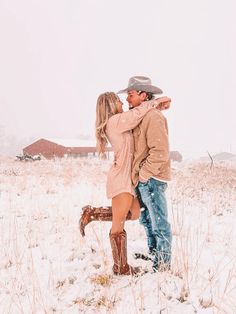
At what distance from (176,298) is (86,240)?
2.07m

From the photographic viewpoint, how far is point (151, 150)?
3748 mm

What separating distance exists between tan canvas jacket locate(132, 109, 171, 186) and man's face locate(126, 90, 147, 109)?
298 mm

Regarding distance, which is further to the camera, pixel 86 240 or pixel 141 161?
pixel 86 240

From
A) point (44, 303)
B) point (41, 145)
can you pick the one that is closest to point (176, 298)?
point (44, 303)

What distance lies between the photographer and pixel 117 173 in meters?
3.86

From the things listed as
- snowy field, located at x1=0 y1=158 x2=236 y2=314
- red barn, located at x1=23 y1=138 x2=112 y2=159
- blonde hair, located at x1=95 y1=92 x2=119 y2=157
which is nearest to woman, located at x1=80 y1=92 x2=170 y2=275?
blonde hair, located at x1=95 y1=92 x2=119 y2=157

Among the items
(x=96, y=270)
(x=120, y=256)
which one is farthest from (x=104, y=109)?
(x=96, y=270)

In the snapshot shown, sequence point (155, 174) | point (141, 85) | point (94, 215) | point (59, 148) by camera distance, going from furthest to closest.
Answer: point (59, 148) → point (94, 215) → point (141, 85) → point (155, 174)

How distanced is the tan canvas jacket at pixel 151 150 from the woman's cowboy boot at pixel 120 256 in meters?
0.63

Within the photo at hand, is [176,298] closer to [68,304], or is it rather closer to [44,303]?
[68,304]

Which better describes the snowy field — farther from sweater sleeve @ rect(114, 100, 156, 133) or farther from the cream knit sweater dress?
sweater sleeve @ rect(114, 100, 156, 133)

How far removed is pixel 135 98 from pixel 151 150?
28.2 inches

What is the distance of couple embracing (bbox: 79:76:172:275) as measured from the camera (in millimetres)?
3758

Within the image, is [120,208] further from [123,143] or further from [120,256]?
[123,143]
